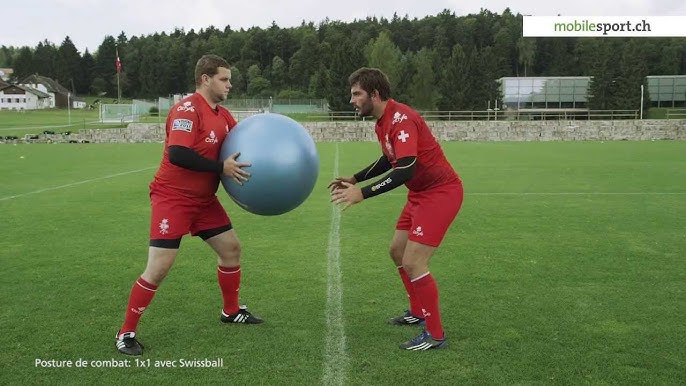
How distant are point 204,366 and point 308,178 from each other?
1728 millimetres

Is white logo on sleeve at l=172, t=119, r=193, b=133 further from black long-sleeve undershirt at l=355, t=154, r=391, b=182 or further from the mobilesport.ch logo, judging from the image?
the mobilesport.ch logo

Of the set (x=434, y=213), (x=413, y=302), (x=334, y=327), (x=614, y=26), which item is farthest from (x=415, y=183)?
(x=614, y=26)

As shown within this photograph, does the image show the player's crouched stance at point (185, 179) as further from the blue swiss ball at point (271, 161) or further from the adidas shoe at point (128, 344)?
the blue swiss ball at point (271, 161)

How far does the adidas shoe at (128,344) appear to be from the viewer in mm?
4891

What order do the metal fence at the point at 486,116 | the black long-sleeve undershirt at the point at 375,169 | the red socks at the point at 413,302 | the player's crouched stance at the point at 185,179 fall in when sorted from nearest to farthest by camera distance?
the player's crouched stance at the point at 185,179, the black long-sleeve undershirt at the point at 375,169, the red socks at the point at 413,302, the metal fence at the point at 486,116

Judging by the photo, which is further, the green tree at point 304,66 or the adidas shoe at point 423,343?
the green tree at point 304,66

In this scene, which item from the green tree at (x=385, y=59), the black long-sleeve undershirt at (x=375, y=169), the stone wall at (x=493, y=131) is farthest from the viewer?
the green tree at (x=385, y=59)

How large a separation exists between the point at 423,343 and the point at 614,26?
210ft

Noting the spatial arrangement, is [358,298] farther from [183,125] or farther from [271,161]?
[183,125]

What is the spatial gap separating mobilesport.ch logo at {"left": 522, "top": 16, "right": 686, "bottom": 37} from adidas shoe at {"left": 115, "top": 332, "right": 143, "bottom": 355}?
60256 millimetres

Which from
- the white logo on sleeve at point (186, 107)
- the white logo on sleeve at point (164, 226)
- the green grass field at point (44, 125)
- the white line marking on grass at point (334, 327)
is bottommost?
the white line marking on grass at point (334, 327)

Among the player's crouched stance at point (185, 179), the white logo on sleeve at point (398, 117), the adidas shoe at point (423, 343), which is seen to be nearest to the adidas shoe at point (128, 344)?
the player's crouched stance at point (185, 179)

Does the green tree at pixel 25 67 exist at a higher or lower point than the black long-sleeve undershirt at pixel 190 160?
higher

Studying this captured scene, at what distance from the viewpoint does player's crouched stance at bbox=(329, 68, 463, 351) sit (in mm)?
4805
